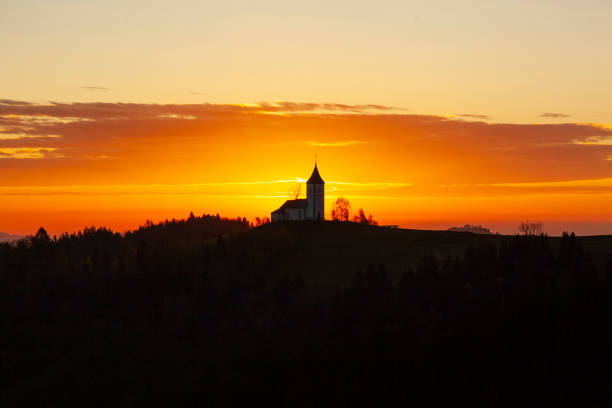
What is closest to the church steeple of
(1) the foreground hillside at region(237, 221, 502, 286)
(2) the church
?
(2) the church

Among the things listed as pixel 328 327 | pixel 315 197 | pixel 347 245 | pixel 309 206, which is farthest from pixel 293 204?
pixel 328 327

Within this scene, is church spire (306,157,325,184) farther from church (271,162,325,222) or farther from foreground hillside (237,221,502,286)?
foreground hillside (237,221,502,286)

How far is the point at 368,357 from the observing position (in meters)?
111

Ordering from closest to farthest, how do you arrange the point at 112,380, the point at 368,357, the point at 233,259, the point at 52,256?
1. the point at 368,357
2. the point at 112,380
3. the point at 233,259
4. the point at 52,256

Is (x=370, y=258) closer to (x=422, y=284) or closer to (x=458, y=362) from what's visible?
(x=422, y=284)

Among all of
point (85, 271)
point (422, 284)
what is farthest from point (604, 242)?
point (85, 271)

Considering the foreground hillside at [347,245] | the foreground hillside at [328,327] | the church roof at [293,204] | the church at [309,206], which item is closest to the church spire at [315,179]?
the church at [309,206]

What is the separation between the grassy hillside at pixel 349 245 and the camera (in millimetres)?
131250

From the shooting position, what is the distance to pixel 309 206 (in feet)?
562

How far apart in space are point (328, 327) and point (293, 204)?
6168 centimetres

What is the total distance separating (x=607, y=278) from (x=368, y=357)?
106ft

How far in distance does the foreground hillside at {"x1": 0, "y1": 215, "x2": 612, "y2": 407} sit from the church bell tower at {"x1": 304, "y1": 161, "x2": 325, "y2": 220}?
16.8m

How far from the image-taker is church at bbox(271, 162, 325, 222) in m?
171

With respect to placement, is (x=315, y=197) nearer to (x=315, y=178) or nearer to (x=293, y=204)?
(x=315, y=178)
